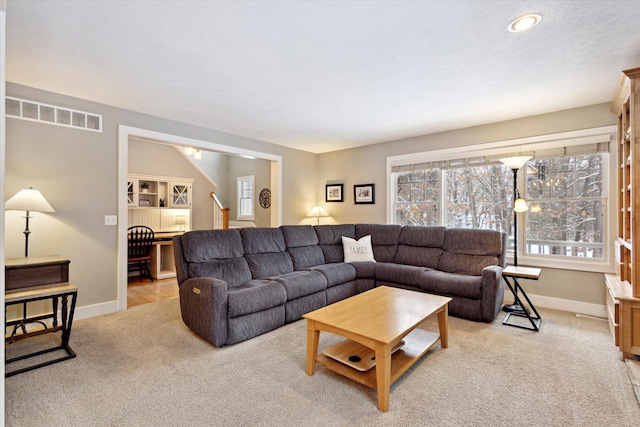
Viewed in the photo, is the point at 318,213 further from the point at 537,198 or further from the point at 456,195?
the point at 537,198

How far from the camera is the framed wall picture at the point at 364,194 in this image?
5457mm

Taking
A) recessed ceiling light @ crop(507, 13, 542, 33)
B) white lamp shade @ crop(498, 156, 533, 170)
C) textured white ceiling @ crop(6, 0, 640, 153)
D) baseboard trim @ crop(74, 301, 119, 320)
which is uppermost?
textured white ceiling @ crop(6, 0, 640, 153)

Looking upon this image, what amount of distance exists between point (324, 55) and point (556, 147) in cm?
321

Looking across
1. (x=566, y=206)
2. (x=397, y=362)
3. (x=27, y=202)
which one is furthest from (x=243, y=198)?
(x=566, y=206)

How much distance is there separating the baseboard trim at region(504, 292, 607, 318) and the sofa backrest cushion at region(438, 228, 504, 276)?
2.53 feet

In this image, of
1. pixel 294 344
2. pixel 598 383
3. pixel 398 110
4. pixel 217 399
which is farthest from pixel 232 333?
pixel 398 110

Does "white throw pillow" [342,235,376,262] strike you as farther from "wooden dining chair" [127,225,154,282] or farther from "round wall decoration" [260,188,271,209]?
"wooden dining chair" [127,225,154,282]

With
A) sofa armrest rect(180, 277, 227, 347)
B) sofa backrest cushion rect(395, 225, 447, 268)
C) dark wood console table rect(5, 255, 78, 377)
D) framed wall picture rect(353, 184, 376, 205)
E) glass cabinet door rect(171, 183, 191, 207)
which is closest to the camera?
dark wood console table rect(5, 255, 78, 377)

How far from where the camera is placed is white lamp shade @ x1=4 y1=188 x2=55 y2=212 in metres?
2.71

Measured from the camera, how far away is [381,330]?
1973 mm

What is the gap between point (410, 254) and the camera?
4324mm

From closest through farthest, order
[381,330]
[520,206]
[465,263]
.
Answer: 1. [381,330]
2. [520,206]
3. [465,263]

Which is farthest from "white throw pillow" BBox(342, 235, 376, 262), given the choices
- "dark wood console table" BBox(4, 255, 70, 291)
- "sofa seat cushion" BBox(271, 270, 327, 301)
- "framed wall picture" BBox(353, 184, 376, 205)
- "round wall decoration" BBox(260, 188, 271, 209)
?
"dark wood console table" BBox(4, 255, 70, 291)

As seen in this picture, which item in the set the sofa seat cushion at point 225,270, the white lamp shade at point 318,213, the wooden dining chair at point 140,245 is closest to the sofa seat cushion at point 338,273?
the sofa seat cushion at point 225,270
